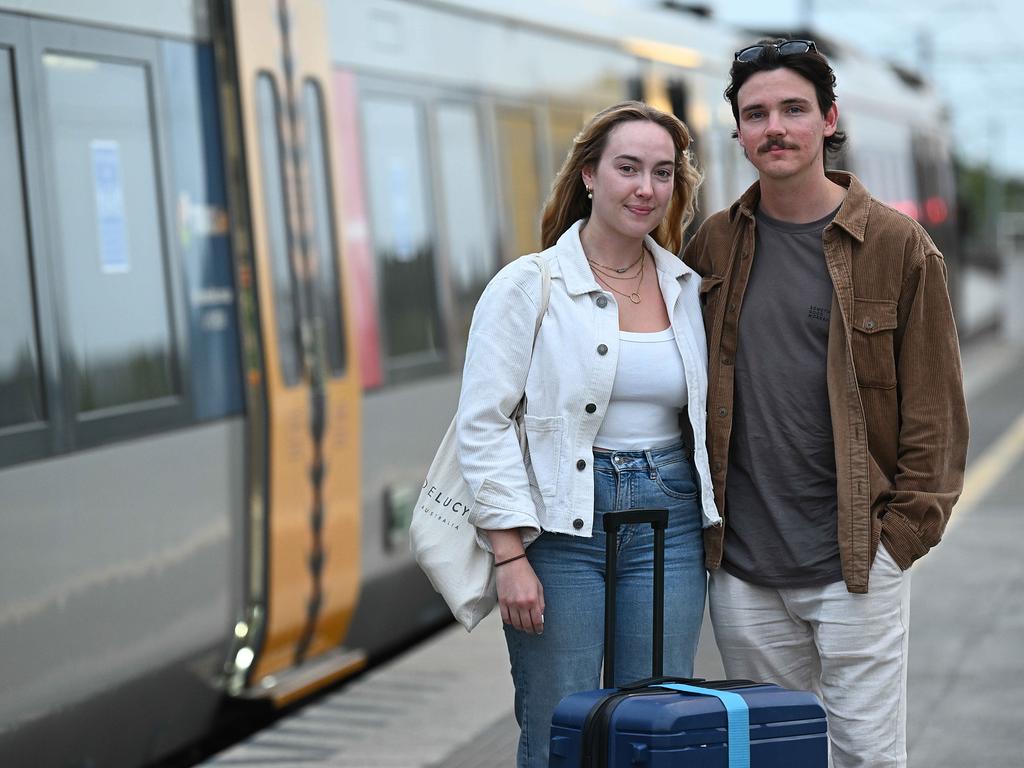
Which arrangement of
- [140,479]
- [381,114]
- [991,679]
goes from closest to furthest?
[140,479]
[991,679]
[381,114]

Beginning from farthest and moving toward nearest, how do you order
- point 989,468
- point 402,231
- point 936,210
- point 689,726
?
point 936,210, point 989,468, point 402,231, point 689,726

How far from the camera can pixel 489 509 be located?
322 cm

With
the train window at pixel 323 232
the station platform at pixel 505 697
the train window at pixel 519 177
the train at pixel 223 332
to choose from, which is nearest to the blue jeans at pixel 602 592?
the train at pixel 223 332

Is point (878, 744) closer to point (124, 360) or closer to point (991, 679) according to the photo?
point (124, 360)

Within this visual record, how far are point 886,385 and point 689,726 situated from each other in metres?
0.81

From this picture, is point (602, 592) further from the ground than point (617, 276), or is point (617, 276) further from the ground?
point (617, 276)

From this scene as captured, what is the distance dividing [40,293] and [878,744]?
255cm

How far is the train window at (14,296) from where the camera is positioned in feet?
14.9

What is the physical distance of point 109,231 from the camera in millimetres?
5016

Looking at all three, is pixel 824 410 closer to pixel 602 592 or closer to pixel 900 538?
pixel 900 538

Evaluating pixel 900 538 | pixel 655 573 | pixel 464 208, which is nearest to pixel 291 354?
pixel 464 208

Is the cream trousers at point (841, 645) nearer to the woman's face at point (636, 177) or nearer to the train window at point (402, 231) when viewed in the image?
the woman's face at point (636, 177)

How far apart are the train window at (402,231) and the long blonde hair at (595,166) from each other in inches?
129

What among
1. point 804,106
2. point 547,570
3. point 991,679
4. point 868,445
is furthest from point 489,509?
point 991,679
